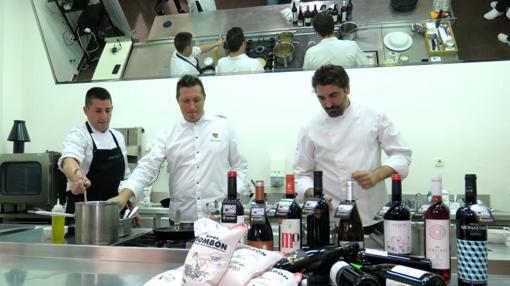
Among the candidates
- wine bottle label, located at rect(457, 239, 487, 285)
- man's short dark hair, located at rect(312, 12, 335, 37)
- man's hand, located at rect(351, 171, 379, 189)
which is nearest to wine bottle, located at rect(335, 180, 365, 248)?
wine bottle label, located at rect(457, 239, 487, 285)

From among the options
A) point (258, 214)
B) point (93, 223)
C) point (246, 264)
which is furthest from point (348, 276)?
point (93, 223)

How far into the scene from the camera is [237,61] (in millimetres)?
3158

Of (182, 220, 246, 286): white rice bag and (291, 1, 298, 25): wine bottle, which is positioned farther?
(291, 1, 298, 25): wine bottle

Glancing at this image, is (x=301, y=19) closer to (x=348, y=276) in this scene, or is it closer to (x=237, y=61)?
(x=237, y=61)

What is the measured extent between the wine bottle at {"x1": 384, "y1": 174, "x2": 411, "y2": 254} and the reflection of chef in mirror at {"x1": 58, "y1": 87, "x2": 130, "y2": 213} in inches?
65.0

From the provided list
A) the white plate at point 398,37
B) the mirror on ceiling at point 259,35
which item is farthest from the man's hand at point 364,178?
the white plate at point 398,37

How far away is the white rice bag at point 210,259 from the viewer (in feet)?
2.72

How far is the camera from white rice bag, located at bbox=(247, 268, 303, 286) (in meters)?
0.84

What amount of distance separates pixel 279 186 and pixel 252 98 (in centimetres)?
66

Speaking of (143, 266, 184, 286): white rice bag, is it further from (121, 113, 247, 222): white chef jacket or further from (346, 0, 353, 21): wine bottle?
(346, 0, 353, 21): wine bottle

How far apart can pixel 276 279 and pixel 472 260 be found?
439mm

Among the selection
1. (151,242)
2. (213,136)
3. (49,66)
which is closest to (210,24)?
(49,66)

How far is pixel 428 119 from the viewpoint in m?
2.82

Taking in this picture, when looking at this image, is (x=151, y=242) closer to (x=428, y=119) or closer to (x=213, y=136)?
(x=213, y=136)
